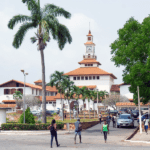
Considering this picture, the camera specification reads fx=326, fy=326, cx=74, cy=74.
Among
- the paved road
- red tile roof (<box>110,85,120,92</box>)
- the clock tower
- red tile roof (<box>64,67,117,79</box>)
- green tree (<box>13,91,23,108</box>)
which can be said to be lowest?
the paved road

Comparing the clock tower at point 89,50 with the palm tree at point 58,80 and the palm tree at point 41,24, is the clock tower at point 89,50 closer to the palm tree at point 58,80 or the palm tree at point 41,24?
the palm tree at point 58,80

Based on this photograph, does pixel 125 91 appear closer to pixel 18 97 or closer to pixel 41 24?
pixel 18 97

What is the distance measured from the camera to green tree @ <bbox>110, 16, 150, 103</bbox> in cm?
3028

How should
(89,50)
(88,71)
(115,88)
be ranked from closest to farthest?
(88,71)
(115,88)
(89,50)

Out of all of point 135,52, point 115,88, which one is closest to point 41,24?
point 135,52

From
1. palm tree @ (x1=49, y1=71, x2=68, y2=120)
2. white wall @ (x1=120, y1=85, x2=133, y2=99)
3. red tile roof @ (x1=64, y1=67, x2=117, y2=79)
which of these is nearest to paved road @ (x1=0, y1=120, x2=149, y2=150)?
palm tree @ (x1=49, y1=71, x2=68, y2=120)

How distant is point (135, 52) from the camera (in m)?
30.8

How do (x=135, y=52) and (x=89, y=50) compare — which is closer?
(x=135, y=52)

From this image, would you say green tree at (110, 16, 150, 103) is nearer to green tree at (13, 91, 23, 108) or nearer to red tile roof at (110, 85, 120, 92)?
green tree at (13, 91, 23, 108)

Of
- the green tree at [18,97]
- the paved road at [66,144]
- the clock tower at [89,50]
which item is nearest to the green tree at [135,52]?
the paved road at [66,144]

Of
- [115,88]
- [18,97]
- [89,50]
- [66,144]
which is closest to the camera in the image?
[66,144]

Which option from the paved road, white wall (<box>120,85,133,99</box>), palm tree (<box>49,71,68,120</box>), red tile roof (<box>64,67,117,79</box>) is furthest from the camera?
red tile roof (<box>64,67,117,79</box>)

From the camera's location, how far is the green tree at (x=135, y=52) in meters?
30.3

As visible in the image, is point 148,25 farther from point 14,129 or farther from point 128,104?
point 128,104
